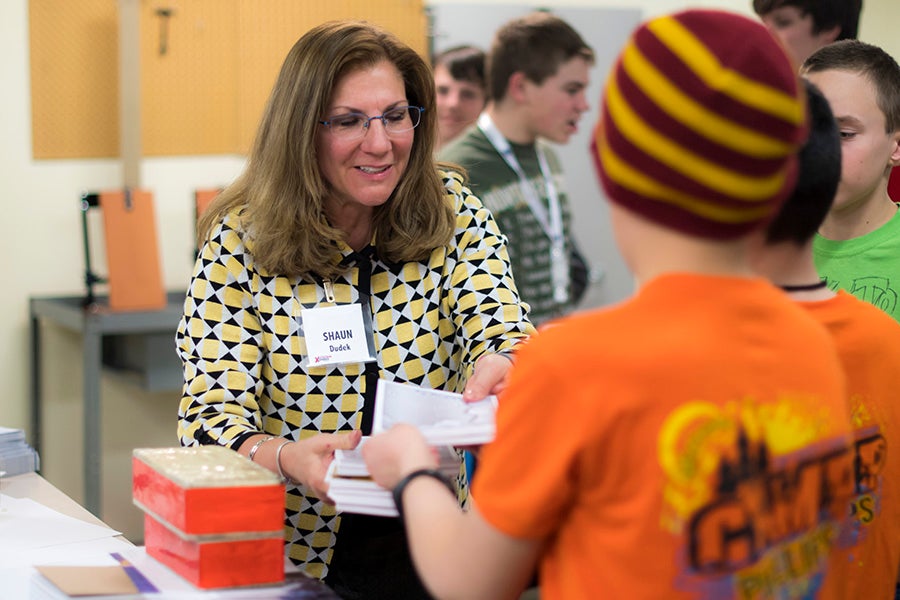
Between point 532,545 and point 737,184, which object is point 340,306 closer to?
point 532,545

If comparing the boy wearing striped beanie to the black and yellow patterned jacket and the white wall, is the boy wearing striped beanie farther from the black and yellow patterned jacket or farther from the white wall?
the white wall

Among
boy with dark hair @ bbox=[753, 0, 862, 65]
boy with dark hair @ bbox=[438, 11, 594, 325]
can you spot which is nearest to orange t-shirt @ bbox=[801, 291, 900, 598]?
boy with dark hair @ bbox=[753, 0, 862, 65]

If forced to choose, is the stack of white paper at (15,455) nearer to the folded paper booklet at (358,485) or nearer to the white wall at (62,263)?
the folded paper booklet at (358,485)

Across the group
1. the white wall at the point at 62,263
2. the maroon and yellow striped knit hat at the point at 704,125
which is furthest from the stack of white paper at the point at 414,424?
the white wall at the point at 62,263

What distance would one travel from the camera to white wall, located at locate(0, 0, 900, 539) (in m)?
4.55

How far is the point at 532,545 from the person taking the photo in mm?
1050

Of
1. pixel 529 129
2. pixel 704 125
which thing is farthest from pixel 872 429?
pixel 529 129

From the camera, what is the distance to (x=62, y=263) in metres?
4.66

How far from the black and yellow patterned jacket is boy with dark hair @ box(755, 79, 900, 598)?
671 millimetres

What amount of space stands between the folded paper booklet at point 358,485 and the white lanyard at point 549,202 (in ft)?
9.02

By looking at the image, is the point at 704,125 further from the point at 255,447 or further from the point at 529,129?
the point at 529,129

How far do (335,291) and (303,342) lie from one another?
0.11 m

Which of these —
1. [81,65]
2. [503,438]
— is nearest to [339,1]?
[81,65]

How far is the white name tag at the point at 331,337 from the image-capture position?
74.1 inches
